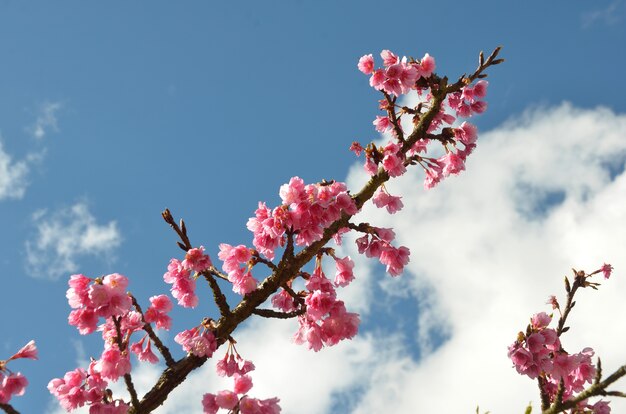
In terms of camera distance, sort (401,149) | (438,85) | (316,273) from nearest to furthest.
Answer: (316,273) < (401,149) < (438,85)

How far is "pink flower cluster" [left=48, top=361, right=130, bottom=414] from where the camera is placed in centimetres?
474

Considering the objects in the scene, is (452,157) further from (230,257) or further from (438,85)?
(230,257)

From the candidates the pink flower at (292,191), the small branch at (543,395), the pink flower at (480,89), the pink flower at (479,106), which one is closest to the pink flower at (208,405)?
the pink flower at (292,191)

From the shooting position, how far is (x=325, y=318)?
17.3 feet

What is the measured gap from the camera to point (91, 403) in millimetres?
4793

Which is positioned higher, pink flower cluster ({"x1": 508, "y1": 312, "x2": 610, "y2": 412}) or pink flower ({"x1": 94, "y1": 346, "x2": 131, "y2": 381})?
pink flower ({"x1": 94, "y1": 346, "x2": 131, "y2": 381})

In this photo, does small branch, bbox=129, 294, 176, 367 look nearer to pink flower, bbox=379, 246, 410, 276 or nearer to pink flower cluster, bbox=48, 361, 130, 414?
pink flower cluster, bbox=48, 361, 130, 414

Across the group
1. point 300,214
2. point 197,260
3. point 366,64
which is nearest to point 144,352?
point 197,260

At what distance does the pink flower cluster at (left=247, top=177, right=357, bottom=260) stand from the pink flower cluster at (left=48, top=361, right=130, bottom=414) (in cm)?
174

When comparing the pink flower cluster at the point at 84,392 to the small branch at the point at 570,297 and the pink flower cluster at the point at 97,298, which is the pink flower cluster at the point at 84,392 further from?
the small branch at the point at 570,297

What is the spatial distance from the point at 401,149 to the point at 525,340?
2.30m

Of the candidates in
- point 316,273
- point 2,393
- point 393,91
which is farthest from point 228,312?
point 393,91

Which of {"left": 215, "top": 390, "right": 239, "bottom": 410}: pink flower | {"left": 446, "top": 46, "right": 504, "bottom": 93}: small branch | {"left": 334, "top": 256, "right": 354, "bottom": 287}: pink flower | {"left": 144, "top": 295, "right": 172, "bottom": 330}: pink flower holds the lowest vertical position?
{"left": 215, "top": 390, "right": 239, "bottom": 410}: pink flower

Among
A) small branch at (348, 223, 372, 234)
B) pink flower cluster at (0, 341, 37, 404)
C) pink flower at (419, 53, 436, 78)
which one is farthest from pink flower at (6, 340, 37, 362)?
pink flower at (419, 53, 436, 78)
